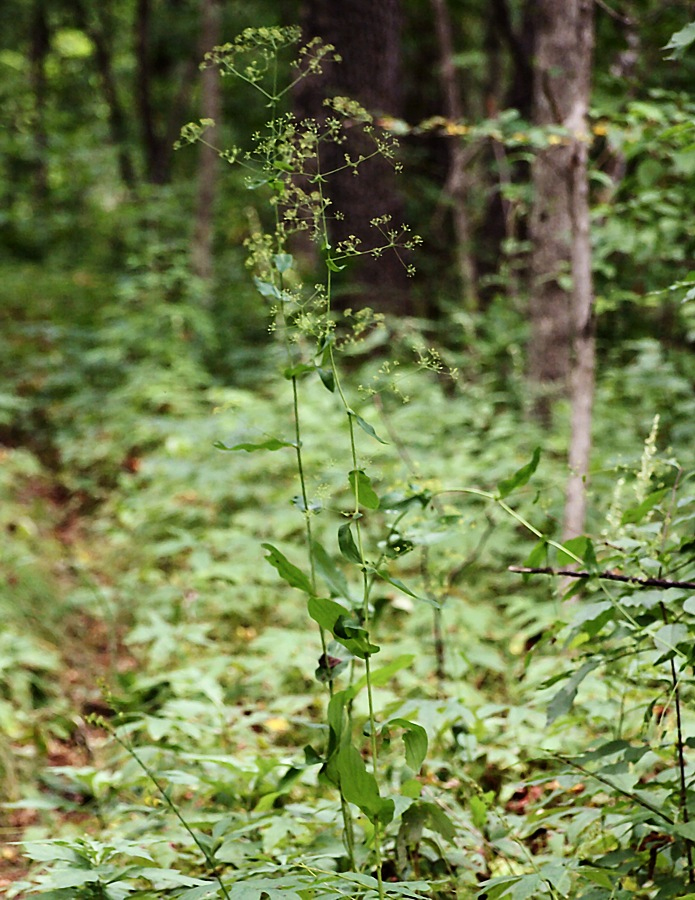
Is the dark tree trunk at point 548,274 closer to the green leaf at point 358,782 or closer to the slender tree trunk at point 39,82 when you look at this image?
the green leaf at point 358,782

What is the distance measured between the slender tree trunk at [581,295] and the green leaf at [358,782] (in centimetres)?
201

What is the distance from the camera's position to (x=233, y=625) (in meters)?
4.14

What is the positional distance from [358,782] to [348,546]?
436mm

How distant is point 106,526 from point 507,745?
3.43 m

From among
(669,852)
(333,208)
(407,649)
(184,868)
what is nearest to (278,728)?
(407,649)

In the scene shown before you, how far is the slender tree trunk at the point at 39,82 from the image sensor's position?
12711mm

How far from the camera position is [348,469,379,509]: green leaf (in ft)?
5.39

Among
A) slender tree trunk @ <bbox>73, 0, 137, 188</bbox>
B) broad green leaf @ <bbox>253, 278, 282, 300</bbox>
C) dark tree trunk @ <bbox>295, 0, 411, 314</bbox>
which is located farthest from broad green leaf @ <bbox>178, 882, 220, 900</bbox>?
slender tree trunk @ <bbox>73, 0, 137, 188</bbox>

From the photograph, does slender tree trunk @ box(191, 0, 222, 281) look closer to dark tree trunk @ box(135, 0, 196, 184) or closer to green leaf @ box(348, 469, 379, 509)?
dark tree trunk @ box(135, 0, 196, 184)

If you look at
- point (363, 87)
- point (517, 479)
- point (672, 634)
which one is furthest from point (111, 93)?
point (672, 634)

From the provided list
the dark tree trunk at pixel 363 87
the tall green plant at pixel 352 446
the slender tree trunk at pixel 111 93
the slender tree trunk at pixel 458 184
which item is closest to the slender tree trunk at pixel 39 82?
the slender tree trunk at pixel 111 93

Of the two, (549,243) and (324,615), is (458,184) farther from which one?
(324,615)

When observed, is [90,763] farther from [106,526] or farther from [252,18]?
[252,18]

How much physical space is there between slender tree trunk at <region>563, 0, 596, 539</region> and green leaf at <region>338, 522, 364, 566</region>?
189cm
